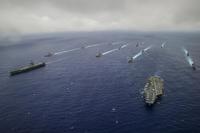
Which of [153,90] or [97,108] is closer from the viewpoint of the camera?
[97,108]

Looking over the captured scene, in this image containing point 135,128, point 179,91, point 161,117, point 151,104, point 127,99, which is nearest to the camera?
point 135,128

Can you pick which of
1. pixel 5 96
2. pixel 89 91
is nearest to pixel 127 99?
pixel 89 91

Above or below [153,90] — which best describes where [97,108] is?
below

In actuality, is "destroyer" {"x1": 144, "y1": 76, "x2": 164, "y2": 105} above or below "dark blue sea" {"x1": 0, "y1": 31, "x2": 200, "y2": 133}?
above

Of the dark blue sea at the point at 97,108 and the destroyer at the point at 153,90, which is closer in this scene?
the dark blue sea at the point at 97,108

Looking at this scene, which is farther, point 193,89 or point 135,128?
point 193,89

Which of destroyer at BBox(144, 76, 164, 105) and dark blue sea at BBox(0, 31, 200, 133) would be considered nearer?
dark blue sea at BBox(0, 31, 200, 133)

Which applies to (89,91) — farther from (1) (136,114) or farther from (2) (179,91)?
(2) (179,91)

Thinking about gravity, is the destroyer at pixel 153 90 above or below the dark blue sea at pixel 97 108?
above
